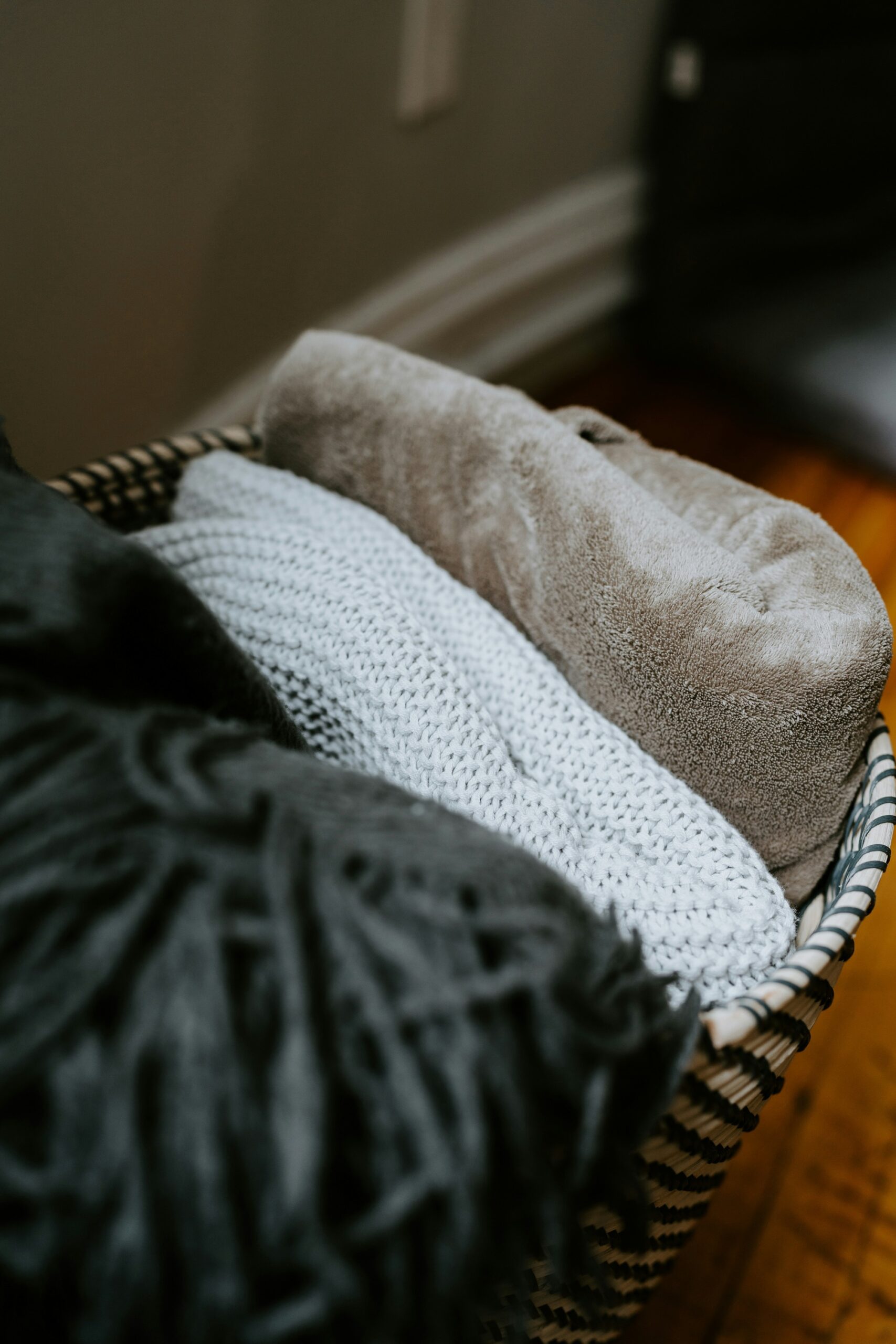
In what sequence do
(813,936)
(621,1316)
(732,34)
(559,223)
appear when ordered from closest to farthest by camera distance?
(813,936)
(621,1316)
(732,34)
(559,223)

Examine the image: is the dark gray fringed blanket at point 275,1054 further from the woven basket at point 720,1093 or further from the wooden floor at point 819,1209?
the wooden floor at point 819,1209

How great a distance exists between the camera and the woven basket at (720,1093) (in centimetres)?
32

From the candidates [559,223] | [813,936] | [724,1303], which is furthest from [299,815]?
[559,223]

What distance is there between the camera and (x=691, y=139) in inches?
44.6

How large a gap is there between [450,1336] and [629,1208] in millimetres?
67

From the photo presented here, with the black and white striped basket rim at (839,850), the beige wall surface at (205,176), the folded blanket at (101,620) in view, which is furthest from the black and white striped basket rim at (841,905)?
the beige wall surface at (205,176)

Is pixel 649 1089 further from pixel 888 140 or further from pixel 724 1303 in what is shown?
pixel 888 140

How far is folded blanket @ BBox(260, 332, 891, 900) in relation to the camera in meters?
0.42

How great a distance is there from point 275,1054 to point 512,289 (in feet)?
3.58

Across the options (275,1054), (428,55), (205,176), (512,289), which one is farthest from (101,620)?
(512,289)

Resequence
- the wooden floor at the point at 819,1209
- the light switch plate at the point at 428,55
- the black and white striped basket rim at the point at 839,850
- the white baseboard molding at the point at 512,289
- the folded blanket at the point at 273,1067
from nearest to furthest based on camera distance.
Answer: the folded blanket at the point at 273,1067
the black and white striped basket rim at the point at 839,850
the wooden floor at the point at 819,1209
the light switch plate at the point at 428,55
the white baseboard molding at the point at 512,289

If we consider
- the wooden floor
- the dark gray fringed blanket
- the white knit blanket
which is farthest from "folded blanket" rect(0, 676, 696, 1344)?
the wooden floor

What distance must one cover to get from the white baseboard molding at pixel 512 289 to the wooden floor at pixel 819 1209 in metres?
0.74

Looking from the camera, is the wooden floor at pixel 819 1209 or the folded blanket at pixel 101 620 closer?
the folded blanket at pixel 101 620
